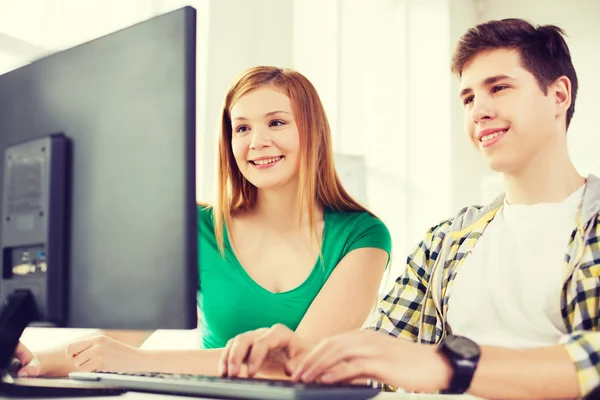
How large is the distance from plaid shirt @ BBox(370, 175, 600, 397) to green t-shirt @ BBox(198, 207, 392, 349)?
0.17 m

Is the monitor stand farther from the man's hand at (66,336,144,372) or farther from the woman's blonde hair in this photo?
the woman's blonde hair

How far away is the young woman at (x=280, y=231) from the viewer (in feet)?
4.49

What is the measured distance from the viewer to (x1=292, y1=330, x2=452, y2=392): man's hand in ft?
2.19

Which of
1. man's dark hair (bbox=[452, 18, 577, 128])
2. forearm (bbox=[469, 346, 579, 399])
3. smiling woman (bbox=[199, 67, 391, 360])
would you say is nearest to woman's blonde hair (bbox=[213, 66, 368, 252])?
smiling woman (bbox=[199, 67, 391, 360])

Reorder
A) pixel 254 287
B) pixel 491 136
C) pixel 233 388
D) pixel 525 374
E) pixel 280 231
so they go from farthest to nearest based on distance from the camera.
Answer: pixel 280 231 < pixel 254 287 < pixel 491 136 < pixel 525 374 < pixel 233 388

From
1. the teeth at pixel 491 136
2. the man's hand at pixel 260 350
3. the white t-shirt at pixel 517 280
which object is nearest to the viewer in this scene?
the man's hand at pixel 260 350

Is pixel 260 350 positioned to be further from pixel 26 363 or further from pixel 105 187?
pixel 26 363

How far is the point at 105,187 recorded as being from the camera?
0.73 m

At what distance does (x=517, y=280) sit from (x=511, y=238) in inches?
3.7

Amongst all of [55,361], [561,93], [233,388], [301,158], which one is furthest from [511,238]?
[55,361]

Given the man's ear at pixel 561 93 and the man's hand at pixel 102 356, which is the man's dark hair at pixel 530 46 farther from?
the man's hand at pixel 102 356

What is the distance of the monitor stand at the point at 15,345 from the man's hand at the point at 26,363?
7.2 inches

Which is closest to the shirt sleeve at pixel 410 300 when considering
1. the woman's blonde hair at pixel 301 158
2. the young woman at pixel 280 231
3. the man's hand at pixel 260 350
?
the young woman at pixel 280 231

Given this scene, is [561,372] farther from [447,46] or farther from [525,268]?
[447,46]
